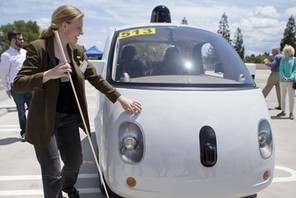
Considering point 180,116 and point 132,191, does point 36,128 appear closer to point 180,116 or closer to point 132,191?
point 132,191

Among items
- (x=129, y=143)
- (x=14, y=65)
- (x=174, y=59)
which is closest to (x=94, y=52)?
(x=14, y=65)

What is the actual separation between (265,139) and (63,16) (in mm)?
Result: 1873

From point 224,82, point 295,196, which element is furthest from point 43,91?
point 295,196

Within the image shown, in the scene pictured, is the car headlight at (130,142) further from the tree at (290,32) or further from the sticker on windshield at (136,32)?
the tree at (290,32)

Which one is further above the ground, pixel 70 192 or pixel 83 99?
pixel 83 99

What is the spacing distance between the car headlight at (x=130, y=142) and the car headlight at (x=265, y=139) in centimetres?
99

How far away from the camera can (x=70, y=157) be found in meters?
2.78

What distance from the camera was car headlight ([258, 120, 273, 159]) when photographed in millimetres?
2643

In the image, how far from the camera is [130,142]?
2498 mm

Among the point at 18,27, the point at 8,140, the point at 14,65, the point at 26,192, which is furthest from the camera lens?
the point at 18,27

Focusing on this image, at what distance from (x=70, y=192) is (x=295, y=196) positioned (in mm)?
2381

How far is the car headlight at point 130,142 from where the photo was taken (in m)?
2.46

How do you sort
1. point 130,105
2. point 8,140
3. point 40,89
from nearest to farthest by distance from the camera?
point 40,89
point 130,105
point 8,140

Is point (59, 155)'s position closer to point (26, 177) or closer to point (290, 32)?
point (26, 177)
